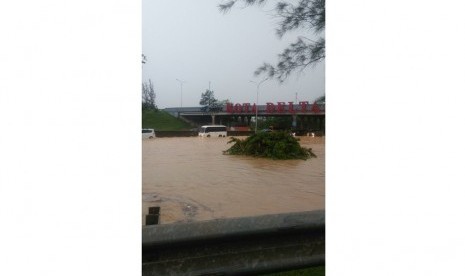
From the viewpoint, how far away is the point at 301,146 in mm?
2066

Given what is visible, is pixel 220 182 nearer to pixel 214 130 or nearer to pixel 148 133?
pixel 214 130

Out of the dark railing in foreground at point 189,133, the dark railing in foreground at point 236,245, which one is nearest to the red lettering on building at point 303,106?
the dark railing in foreground at point 189,133

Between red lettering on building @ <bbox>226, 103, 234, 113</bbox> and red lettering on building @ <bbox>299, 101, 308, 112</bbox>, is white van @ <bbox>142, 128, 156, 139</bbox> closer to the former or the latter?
red lettering on building @ <bbox>226, 103, 234, 113</bbox>

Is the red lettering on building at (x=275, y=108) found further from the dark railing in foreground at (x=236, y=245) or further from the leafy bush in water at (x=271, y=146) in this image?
the dark railing in foreground at (x=236, y=245)

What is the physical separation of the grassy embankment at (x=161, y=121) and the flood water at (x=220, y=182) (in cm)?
8

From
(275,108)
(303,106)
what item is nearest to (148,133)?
(275,108)

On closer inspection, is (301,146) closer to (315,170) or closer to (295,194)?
(315,170)

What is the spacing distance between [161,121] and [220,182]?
1284 millimetres

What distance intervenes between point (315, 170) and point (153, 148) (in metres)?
1.03

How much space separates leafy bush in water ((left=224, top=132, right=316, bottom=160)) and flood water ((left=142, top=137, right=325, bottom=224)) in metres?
0.07

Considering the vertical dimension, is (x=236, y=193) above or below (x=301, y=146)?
below

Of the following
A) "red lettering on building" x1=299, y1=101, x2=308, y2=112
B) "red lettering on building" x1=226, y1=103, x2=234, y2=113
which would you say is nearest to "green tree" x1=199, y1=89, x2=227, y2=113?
"red lettering on building" x1=226, y1=103, x2=234, y2=113

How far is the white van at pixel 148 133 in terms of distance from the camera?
1418 millimetres

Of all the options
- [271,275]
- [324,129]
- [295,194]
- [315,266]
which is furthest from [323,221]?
[295,194]
